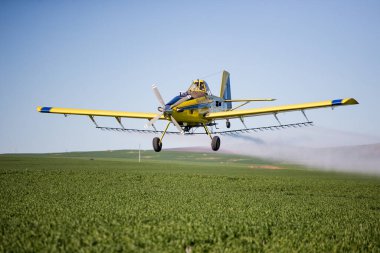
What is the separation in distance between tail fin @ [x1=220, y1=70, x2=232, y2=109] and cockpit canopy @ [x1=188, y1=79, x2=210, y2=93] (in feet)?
22.9

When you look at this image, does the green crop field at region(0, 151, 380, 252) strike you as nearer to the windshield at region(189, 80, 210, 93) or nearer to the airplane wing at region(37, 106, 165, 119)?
the airplane wing at region(37, 106, 165, 119)

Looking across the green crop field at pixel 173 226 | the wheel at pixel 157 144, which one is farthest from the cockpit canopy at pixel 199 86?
the green crop field at pixel 173 226

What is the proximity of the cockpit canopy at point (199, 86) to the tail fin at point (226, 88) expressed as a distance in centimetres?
698

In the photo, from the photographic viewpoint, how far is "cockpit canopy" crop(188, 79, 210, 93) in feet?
92.1

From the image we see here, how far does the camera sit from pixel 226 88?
38.6 meters

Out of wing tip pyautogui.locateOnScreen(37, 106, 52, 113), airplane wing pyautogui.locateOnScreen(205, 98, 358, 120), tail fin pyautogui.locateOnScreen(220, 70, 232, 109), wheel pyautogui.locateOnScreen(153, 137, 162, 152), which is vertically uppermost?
tail fin pyautogui.locateOnScreen(220, 70, 232, 109)

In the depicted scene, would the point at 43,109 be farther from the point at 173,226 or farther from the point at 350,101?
the point at 350,101

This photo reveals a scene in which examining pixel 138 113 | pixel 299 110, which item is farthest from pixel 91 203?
pixel 299 110

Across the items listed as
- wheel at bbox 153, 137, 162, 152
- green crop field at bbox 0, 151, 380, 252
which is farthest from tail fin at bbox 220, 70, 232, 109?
green crop field at bbox 0, 151, 380, 252

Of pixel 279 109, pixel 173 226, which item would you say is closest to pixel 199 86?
pixel 279 109

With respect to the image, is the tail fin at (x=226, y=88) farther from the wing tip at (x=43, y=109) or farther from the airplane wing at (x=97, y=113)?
the wing tip at (x=43, y=109)

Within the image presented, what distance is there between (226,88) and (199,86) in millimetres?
10865

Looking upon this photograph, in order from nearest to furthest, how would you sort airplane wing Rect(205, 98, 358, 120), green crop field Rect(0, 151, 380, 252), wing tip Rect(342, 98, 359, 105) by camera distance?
green crop field Rect(0, 151, 380, 252) → wing tip Rect(342, 98, 359, 105) → airplane wing Rect(205, 98, 358, 120)

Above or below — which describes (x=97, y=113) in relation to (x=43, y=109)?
below
